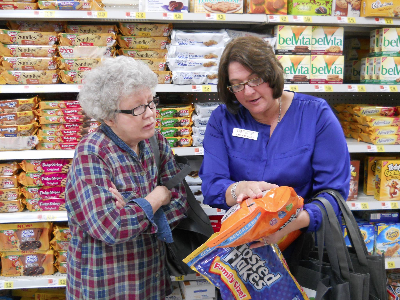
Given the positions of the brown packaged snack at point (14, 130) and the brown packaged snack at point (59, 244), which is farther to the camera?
the brown packaged snack at point (59, 244)

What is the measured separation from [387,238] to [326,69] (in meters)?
1.41

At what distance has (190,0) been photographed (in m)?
2.53

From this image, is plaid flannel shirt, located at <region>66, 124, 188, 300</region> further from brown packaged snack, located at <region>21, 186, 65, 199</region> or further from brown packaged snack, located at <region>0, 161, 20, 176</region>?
brown packaged snack, located at <region>0, 161, 20, 176</region>

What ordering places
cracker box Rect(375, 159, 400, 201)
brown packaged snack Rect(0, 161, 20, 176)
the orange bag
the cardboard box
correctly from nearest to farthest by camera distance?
the orange bag, brown packaged snack Rect(0, 161, 20, 176), the cardboard box, cracker box Rect(375, 159, 400, 201)

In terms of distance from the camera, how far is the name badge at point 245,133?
60.5 inches

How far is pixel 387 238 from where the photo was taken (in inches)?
111

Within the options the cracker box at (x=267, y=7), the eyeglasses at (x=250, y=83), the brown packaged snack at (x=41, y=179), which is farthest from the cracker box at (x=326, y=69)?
the brown packaged snack at (x=41, y=179)

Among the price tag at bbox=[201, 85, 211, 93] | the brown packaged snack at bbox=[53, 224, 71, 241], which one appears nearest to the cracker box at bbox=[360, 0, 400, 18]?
the price tag at bbox=[201, 85, 211, 93]

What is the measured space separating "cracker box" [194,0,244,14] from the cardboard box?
1.93m

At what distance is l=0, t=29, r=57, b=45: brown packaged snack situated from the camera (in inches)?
96.5

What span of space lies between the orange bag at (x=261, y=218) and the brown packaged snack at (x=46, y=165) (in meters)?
1.67

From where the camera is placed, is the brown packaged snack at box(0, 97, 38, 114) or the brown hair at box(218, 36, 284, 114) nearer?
the brown hair at box(218, 36, 284, 114)

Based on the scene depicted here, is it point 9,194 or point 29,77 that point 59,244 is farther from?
point 29,77

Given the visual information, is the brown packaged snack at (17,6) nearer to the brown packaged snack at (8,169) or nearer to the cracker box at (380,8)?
the brown packaged snack at (8,169)
